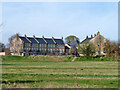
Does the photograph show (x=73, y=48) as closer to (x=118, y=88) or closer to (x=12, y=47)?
(x=12, y=47)

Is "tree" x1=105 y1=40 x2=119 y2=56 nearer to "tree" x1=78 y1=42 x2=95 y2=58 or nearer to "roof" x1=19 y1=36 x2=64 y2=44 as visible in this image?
"tree" x1=78 y1=42 x2=95 y2=58

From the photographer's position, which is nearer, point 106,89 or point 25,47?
point 106,89

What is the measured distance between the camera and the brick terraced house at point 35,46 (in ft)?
368

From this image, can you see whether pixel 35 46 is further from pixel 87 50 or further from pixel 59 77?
pixel 59 77

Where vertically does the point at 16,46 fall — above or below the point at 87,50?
above

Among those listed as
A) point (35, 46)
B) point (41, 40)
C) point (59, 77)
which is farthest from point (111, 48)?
point (59, 77)

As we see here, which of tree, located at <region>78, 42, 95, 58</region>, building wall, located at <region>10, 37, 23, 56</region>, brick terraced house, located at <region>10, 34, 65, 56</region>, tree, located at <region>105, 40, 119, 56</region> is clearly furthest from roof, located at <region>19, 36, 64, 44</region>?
tree, located at <region>105, 40, 119, 56</region>

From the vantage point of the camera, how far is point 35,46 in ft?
384

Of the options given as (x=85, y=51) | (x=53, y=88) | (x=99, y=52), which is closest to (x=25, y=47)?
(x=99, y=52)

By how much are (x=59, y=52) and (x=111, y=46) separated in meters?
44.4

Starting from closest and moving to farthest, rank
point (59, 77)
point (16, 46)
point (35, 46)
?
point (59, 77), point (16, 46), point (35, 46)

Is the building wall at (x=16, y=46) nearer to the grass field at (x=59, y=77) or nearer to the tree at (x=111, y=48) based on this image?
the tree at (x=111, y=48)

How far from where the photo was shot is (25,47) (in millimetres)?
112750

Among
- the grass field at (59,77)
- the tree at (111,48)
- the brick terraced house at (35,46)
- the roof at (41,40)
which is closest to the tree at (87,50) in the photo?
the tree at (111,48)
